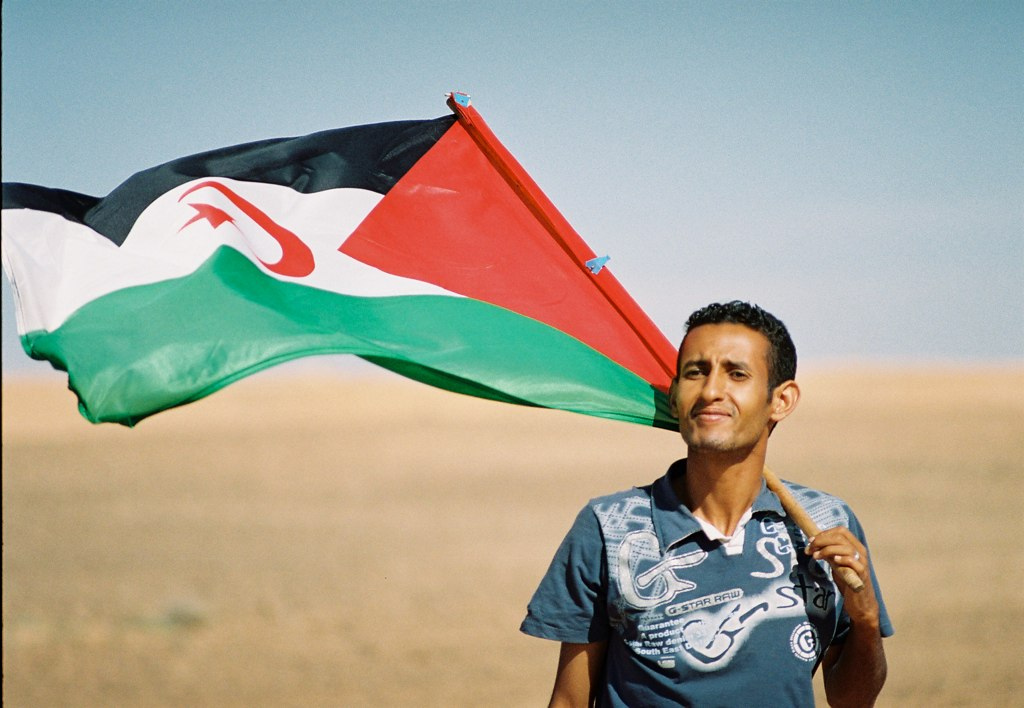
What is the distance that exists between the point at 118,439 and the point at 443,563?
69.5 feet

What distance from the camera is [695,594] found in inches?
118

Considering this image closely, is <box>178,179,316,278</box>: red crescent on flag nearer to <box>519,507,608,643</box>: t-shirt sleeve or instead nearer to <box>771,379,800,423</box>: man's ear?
<box>519,507,608,643</box>: t-shirt sleeve

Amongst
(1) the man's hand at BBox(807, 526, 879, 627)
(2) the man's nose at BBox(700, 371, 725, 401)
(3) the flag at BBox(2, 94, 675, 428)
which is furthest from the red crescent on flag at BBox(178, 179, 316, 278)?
(1) the man's hand at BBox(807, 526, 879, 627)

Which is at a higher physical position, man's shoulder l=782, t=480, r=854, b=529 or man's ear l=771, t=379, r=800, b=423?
man's ear l=771, t=379, r=800, b=423

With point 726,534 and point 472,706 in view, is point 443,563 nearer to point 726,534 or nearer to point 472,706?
point 472,706

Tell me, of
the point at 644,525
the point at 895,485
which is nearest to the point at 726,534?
the point at 644,525

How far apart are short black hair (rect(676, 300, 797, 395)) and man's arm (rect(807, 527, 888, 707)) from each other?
0.47 metres

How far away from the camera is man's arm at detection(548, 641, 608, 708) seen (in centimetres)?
311

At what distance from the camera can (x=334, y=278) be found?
152 inches

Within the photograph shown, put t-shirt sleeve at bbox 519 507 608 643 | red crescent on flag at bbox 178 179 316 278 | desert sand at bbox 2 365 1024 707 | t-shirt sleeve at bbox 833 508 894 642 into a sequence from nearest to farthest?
t-shirt sleeve at bbox 519 507 608 643 < t-shirt sleeve at bbox 833 508 894 642 < red crescent on flag at bbox 178 179 316 278 < desert sand at bbox 2 365 1024 707

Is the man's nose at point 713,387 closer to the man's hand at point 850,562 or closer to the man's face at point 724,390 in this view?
the man's face at point 724,390

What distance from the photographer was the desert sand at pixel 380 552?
9.60 metres

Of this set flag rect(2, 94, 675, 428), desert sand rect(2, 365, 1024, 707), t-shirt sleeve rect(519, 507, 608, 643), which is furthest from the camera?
desert sand rect(2, 365, 1024, 707)

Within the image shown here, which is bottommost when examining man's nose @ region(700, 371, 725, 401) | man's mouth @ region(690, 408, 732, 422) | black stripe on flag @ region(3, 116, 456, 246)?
man's mouth @ region(690, 408, 732, 422)
